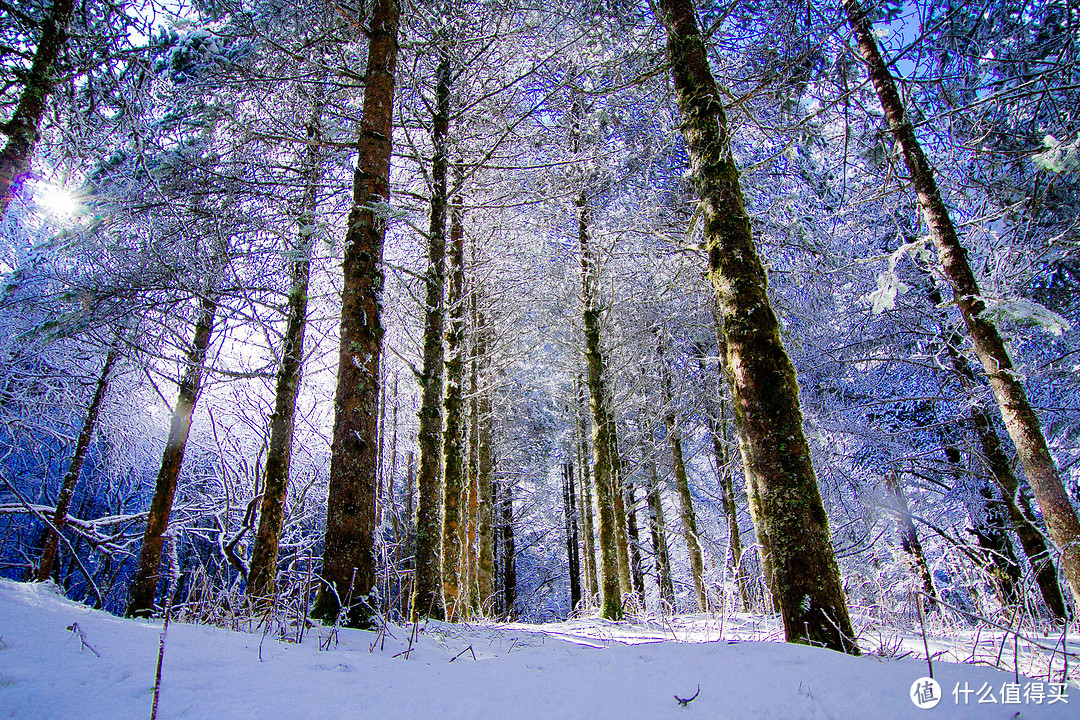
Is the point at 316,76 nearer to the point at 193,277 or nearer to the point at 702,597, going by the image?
the point at 193,277

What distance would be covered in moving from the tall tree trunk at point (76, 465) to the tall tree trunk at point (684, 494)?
11.1 m

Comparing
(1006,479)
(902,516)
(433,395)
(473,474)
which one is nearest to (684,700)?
(433,395)

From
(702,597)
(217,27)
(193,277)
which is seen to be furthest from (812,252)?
(217,27)

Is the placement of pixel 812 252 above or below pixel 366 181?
above

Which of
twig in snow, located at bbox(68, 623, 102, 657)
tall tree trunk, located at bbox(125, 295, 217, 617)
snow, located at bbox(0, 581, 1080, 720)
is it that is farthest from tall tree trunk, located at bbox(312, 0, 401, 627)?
tall tree trunk, located at bbox(125, 295, 217, 617)

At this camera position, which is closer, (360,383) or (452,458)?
(360,383)

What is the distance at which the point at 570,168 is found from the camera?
366 inches

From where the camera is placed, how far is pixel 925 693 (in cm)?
161

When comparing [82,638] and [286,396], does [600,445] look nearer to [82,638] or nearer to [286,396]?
[286,396]

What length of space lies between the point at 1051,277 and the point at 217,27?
14.1 meters

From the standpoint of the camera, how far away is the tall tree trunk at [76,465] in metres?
8.66

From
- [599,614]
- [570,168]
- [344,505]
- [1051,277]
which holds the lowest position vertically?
[599,614]

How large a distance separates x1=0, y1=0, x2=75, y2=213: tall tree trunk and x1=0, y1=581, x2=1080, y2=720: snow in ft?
17.4

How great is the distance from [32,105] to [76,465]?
7.42 m
